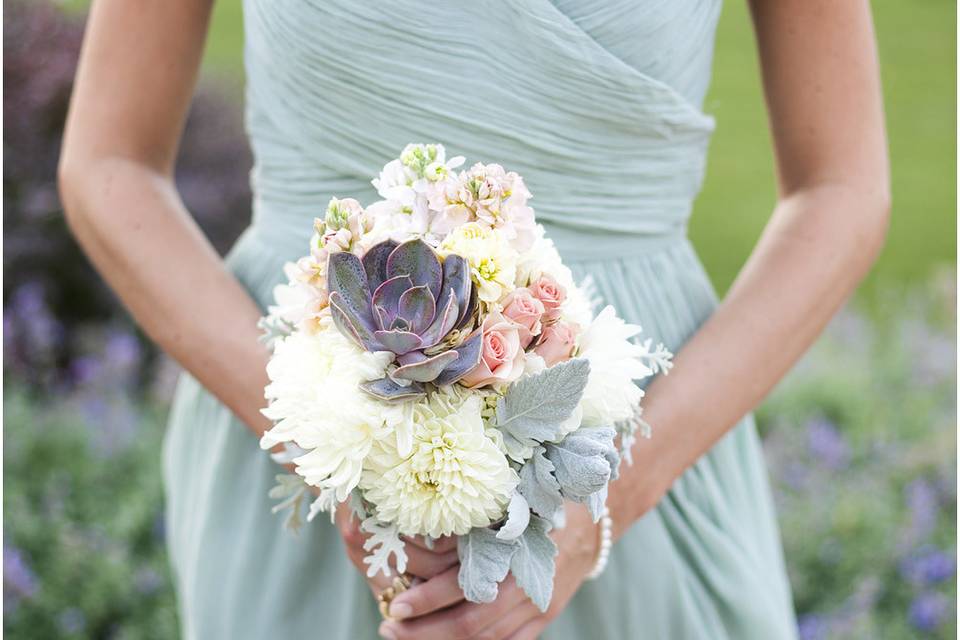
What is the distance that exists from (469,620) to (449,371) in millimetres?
428

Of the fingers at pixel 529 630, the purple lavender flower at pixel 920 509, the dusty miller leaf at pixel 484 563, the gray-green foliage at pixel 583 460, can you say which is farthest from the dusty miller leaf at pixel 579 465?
the purple lavender flower at pixel 920 509

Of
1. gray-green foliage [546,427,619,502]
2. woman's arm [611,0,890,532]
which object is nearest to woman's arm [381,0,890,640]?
woman's arm [611,0,890,532]

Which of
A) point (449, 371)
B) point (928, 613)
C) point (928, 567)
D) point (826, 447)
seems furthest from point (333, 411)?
point (826, 447)

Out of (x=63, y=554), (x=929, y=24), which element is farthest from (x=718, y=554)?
(x=929, y=24)

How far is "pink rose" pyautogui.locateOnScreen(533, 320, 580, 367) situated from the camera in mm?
1201

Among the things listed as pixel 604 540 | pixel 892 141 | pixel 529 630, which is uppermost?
pixel 604 540

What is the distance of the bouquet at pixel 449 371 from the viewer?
113cm

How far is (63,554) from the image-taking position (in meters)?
3.46

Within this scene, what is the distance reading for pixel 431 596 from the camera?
1393mm

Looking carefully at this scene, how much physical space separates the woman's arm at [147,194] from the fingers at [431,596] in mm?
409

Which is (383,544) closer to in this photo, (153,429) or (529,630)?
(529,630)

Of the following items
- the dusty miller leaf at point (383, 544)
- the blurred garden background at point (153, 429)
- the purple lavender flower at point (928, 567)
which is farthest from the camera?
A: the purple lavender flower at point (928, 567)

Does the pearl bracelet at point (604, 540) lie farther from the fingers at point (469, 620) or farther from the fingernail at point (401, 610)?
the fingernail at point (401, 610)

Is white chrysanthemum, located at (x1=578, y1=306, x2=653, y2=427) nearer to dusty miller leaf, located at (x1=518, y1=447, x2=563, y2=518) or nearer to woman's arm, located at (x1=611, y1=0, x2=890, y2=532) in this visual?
dusty miller leaf, located at (x1=518, y1=447, x2=563, y2=518)
